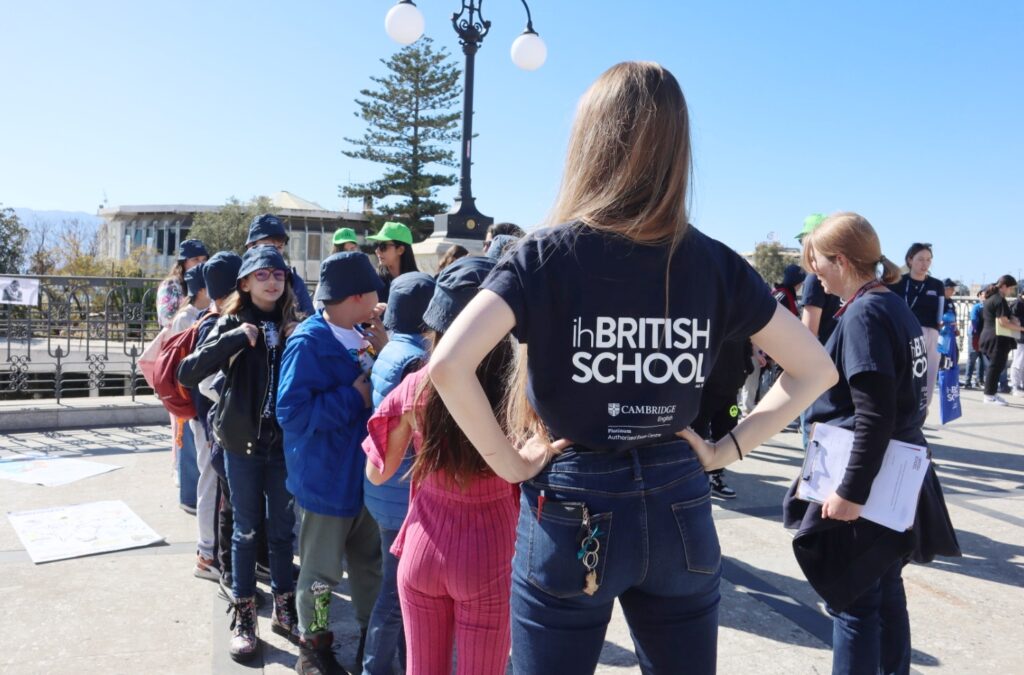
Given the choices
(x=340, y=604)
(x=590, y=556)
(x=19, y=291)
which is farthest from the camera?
(x=19, y=291)

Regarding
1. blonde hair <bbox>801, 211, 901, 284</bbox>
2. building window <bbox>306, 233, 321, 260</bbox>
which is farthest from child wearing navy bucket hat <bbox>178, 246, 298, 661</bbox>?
building window <bbox>306, 233, 321, 260</bbox>

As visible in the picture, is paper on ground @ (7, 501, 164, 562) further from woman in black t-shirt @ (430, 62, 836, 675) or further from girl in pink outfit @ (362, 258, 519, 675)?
woman in black t-shirt @ (430, 62, 836, 675)

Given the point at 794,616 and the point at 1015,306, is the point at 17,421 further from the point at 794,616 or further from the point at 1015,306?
the point at 1015,306

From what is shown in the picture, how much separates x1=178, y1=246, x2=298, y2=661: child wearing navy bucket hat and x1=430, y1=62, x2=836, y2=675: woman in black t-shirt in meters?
2.07

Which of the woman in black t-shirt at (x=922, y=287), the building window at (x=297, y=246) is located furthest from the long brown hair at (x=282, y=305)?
the building window at (x=297, y=246)

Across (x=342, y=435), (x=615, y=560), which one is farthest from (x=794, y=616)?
(x=615, y=560)

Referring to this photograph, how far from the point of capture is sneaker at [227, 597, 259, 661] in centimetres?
321

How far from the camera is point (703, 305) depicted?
1632mm

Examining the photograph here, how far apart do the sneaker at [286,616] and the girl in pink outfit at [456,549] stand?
4.83 ft

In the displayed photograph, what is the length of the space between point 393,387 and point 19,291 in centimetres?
703

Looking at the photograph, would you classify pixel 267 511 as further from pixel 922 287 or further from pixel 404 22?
pixel 404 22

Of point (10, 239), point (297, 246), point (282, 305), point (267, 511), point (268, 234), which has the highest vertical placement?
point (297, 246)

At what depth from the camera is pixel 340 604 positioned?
3844 mm

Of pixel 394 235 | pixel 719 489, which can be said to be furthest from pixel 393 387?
pixel 719 489
